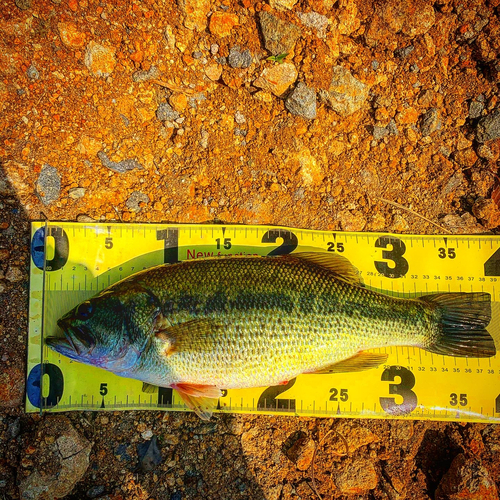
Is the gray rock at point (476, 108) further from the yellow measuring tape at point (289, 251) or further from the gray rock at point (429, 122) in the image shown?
the yellow measuring tape at point (289, 251)

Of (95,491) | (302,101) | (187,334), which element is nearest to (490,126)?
(302,101)

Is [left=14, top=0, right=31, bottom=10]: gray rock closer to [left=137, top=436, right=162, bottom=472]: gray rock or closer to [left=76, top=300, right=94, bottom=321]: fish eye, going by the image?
[left=76, top=300, right=94, bottom=321]: fish eye

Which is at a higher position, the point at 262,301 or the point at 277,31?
the point at 277,31

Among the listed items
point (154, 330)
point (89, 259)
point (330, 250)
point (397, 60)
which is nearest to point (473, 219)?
point (330, 250)

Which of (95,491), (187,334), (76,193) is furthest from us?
(76,193)

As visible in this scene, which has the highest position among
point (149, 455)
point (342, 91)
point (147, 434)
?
point (342, 91)

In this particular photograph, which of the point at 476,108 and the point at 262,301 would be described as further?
the point at 476,108

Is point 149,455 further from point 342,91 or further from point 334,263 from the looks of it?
point 342,91
